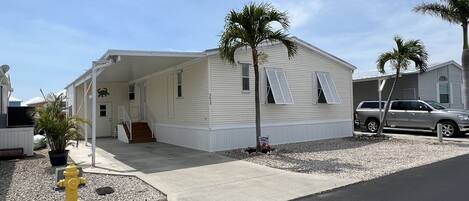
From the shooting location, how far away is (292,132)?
48.6ft

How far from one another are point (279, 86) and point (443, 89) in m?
14.9

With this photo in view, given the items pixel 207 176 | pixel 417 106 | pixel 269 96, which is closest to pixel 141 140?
pixel 269 96

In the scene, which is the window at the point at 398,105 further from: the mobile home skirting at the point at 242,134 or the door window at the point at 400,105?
the mobile home skirting at the point at 242,134

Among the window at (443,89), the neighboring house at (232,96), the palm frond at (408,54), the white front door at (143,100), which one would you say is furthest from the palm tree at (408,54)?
the white front door at (143,100)

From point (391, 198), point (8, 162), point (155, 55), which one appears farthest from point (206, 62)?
point (391, 198)

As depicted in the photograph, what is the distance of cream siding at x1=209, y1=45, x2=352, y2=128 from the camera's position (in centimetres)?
1277

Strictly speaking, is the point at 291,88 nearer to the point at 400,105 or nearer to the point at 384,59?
the point at 384,59

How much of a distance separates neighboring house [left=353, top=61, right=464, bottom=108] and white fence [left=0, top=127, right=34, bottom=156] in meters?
18.3

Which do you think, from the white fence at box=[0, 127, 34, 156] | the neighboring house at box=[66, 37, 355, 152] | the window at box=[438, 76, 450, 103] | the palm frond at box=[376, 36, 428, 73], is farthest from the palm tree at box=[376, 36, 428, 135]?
the white fence at box=[0, 127, 34, 156]

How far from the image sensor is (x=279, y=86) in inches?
556

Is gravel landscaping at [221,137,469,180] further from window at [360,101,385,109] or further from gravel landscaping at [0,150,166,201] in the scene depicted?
window at [360,101,385,109]

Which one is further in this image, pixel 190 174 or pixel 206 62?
pixel 206 62

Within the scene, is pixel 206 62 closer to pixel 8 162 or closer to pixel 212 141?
pixel 212 141

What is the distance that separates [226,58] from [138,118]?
29.7ft
